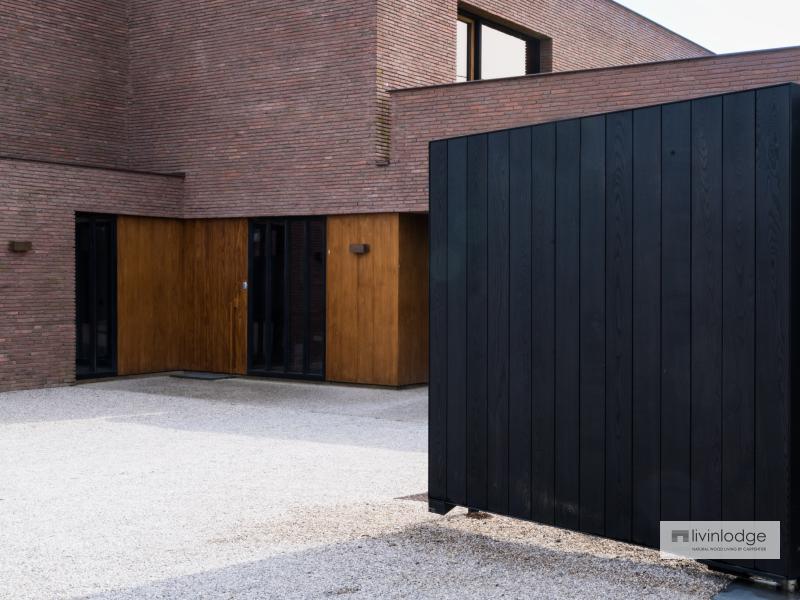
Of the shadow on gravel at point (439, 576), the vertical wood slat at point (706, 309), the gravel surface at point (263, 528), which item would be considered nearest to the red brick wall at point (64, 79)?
the gravel surface at point (263, 528)

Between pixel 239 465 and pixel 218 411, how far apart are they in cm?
377

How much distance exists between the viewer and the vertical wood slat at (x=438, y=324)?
6.17 meters

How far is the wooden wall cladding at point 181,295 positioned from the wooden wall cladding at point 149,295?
2cm

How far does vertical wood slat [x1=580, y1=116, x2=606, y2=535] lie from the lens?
5.32 meters

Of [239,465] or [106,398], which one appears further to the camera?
[106,398]

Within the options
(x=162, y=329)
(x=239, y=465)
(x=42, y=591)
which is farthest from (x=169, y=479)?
(x=162, y=329)

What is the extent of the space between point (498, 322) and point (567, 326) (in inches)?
19.5

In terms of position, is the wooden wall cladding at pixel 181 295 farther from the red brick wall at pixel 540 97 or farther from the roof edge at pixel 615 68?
the roof edge at pixel 615 68

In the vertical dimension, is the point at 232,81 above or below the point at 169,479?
above

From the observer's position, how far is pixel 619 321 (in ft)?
17.2

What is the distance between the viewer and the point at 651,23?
22.1 metres

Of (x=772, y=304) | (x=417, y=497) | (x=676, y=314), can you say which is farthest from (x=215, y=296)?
(x=772, y=304)

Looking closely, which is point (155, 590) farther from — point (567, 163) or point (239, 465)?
point (239, 465)

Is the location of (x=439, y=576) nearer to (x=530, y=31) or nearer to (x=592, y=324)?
(x=592, y=324)
